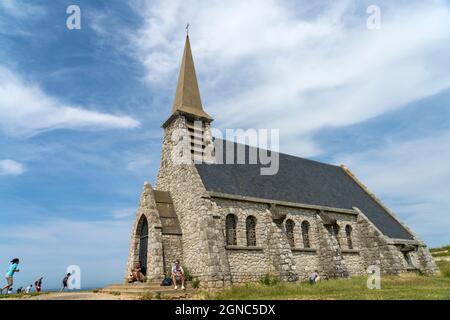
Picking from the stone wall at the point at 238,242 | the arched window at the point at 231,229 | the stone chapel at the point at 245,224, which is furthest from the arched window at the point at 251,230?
the arched window at the point at 231,229

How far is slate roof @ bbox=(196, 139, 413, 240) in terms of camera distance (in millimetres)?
20344

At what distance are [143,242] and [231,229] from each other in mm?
6008

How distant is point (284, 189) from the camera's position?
74.8ft

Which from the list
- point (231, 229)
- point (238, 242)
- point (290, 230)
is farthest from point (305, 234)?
point (231, 229)

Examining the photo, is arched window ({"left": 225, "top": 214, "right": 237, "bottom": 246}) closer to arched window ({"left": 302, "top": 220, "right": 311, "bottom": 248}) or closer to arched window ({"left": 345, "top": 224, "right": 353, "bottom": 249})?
arched window ({"left": 302, "top": 220, "right": 311, "bottom": 248})

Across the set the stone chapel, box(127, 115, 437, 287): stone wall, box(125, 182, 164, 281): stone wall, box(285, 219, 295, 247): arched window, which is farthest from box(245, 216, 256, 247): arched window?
box(125, 182, 164, 281): stone wall

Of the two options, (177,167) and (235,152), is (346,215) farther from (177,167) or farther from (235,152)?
(177,167)

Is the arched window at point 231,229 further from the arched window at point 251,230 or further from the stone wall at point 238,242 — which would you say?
the arched window at point 251,230

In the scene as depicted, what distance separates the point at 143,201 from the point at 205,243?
6161 millimetres

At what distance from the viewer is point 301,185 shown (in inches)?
973

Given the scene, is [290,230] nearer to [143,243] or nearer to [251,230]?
[251,230]

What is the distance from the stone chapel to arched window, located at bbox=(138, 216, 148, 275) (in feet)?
0.22
